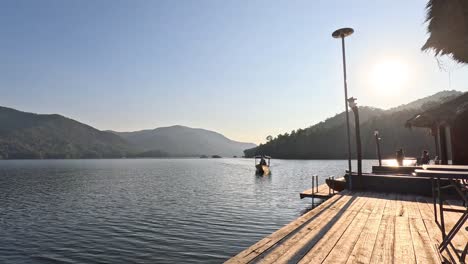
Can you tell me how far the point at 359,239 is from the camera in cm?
728

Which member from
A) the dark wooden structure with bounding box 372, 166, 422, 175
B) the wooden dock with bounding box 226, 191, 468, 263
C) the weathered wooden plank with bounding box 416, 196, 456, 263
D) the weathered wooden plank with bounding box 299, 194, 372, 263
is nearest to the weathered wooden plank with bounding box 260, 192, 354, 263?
the wooden dock with bounding box 226, 191, 468, 263

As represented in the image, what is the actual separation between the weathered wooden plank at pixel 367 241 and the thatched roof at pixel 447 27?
Result: 7853 mm

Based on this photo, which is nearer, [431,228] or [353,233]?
[353,233]

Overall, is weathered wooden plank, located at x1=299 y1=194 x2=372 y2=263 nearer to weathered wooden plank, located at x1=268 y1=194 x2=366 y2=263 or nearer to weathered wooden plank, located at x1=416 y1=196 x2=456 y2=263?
weathered wooden plank, located at x1=268 y1=194 x2=366 y2=263

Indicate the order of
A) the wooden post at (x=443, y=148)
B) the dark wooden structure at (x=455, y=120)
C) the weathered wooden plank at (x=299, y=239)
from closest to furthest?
the weathered wooden plank at (x=299, y=239)
the dark wooden structure at (x=455, y=120)
the wooden post at (x=443, y=148)

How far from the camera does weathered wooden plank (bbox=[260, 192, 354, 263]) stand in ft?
19.9

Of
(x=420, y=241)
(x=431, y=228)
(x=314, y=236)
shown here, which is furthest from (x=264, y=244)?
(x=431, y=228)

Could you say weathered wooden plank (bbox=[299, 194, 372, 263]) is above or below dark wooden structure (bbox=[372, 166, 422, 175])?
below

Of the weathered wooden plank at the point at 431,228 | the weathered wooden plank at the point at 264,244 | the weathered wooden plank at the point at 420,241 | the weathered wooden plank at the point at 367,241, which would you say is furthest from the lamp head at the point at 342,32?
the weathered wooden plank at the point at 264,244

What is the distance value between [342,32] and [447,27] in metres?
5.82

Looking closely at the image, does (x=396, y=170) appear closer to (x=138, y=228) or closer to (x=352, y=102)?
(x=352, y=102)

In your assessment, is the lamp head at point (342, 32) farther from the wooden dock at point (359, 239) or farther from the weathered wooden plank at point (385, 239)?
the weathered wooden plank at point (385, 239)

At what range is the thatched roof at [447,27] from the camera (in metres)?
11.2

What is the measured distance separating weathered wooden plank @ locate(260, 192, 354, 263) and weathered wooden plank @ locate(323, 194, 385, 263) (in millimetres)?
753
